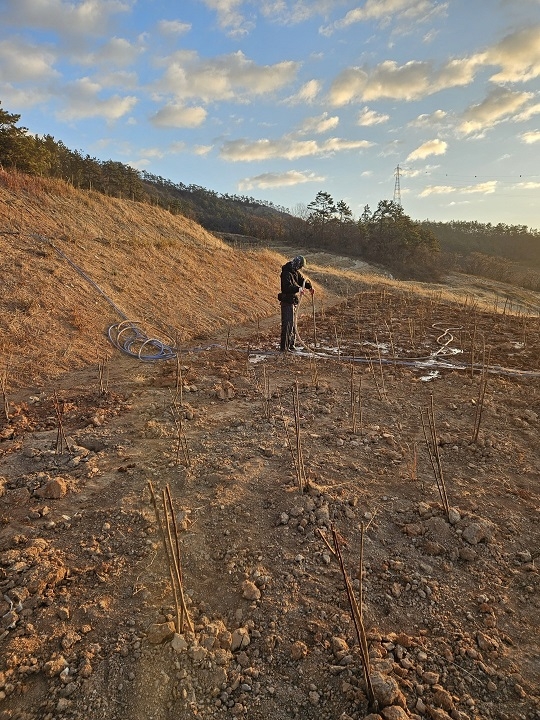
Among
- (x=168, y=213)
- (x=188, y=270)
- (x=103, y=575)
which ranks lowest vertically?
(x=103, y=575)

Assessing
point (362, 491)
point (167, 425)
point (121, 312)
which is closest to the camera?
point (362, 491)

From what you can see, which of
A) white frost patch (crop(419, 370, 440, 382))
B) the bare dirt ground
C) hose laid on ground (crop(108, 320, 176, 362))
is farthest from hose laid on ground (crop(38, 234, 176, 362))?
white frost patch (crop(419, 370, 440, 382))

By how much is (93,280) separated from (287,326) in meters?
4.59

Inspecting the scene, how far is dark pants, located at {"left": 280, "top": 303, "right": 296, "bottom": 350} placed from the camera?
7504mm

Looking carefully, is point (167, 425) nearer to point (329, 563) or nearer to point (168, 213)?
point (329, 563)

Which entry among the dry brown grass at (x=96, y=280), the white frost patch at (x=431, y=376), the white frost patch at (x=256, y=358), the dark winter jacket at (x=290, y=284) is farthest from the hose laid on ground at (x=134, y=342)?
the white frost patch at (x=431, y=376)

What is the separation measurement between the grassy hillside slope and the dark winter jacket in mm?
2691

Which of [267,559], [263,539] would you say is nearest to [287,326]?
[263,539]

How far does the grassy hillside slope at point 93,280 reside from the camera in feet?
22.8

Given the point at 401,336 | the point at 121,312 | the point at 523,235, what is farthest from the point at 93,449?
the point at 523,235

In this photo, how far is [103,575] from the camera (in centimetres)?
249

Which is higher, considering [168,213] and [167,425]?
[168,213]

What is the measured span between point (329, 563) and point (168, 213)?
17705 millimetres

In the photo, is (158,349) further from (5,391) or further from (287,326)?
(5,391)
